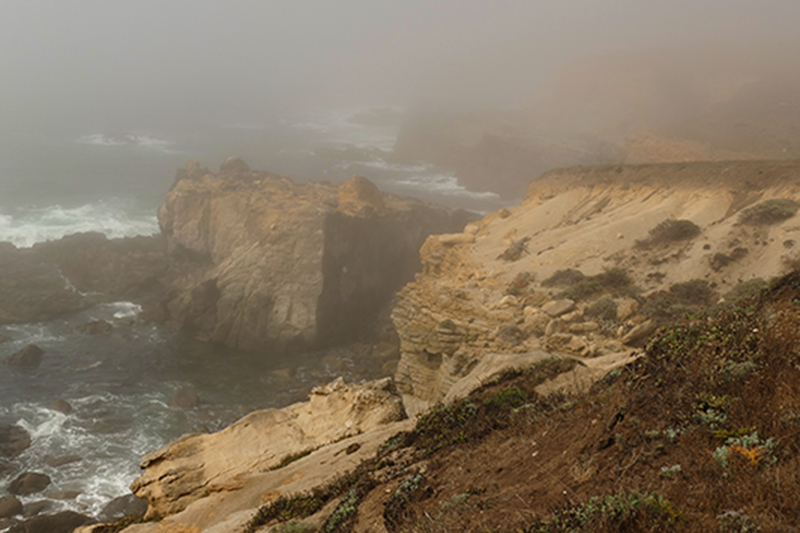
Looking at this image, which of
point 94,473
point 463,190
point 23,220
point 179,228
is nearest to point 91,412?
point 94,473

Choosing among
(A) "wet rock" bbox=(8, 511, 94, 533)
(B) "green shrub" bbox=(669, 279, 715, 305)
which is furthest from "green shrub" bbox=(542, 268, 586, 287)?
(A) "wet rock" bbox=(8, 511, 94, 533)

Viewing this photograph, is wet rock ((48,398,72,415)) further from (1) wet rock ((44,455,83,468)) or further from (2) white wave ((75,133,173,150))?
(2) white wave ((75,133,173,150))

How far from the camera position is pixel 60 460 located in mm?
24359

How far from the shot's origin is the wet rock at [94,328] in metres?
37.0

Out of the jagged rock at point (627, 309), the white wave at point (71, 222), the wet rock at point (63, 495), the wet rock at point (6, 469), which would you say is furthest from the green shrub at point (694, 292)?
the white wave at point (71, 222)

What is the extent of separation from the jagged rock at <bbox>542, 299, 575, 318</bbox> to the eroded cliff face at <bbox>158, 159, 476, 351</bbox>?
23.4 m

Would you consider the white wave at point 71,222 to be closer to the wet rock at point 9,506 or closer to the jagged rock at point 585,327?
the wet rock at point 9,506

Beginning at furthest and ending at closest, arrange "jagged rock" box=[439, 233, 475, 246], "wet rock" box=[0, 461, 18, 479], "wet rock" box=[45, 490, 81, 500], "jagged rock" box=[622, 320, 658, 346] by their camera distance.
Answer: "jagged rock" box=[439, 233, 475, 246] → "wet rock" box=[0, 461, 18, 479] → "wet rock" box=[45, 490, 81, 500] → "jagged rock" box=[622, 320, 658, 346]

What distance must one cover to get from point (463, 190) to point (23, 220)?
61.4 m

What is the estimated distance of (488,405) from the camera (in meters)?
8.50

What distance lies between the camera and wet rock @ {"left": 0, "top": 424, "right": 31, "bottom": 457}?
24.8 meters

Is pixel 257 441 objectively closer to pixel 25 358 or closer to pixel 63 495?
pixel 63 495

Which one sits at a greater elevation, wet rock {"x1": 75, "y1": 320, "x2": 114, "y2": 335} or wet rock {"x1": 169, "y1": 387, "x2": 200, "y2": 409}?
wet rock {"x1": 75, "y1": 320, "x2": 114, "y2": 335}

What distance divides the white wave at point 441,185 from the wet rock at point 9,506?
210ft
